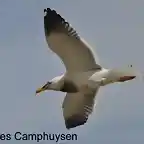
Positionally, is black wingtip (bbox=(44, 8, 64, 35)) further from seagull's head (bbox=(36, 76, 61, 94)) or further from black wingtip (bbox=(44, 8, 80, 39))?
seagull's head (bbox=(36, 76, 61, 94))

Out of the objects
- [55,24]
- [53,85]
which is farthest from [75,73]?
[55,24]

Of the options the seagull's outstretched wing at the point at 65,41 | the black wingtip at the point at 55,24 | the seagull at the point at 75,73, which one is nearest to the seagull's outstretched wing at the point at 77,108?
the seagull at the point at 75,73

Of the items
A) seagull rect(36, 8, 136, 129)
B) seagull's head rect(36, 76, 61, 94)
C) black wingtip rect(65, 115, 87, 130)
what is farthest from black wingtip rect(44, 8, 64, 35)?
black wingtip rect(65, 115, 87, 130)

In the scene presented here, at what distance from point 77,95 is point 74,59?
0.14 meters

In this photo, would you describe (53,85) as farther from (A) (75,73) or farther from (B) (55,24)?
(B) (55,24)

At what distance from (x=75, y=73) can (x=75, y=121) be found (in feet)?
0.61

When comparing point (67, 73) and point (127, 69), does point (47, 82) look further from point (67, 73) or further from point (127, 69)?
point (127, 69)

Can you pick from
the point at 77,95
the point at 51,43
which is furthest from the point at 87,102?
the point at 51,43

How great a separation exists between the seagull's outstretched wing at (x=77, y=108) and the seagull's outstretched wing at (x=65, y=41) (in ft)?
0.37

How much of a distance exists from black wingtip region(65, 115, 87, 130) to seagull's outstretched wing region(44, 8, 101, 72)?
0.19m

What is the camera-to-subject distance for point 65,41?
319 centimetres

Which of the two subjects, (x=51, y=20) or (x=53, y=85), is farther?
(x=53, y=85)

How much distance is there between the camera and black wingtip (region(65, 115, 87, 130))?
323 cm

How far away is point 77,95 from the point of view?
10.7ft
